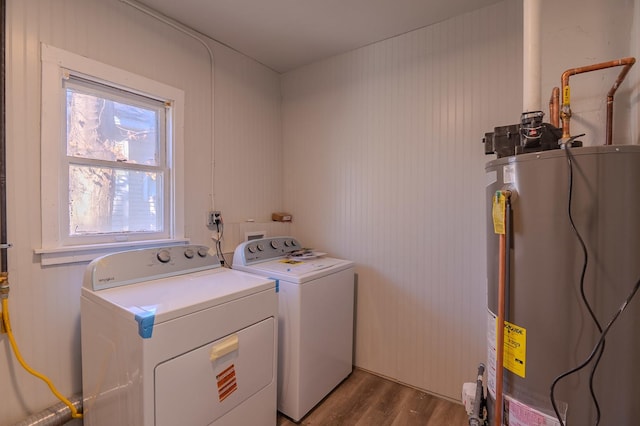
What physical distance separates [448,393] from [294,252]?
146 cm

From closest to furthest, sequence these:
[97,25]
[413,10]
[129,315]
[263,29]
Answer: [129,315] → [97,25] → [413,10] → [263,29]

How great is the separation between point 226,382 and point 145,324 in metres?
0.50

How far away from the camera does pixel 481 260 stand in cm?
189

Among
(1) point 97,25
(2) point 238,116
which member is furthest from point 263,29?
(1) point 97,25

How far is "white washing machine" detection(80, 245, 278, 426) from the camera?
1107 millimetres

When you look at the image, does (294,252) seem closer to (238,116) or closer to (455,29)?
(238,116)

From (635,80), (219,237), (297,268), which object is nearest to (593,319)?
(635,80)

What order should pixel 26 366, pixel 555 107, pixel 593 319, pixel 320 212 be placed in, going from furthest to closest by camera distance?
1. pixel 320 212
2. pixel 26 366
3. pixel 555 107
4. pixel 593 319

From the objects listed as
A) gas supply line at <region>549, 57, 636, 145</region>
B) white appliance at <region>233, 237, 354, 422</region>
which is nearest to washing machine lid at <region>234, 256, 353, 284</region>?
white appliance at <region>233, 237, 354, 422</region>

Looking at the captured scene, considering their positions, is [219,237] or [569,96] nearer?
[569,96]

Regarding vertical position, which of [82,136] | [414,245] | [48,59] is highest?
[48,59]

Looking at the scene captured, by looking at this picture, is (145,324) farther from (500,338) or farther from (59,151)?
(500,338)

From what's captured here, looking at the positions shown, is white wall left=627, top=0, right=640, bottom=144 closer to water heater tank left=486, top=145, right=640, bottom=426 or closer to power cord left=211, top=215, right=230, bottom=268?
water heater tank left=486, top=145, right=640, bottom=426

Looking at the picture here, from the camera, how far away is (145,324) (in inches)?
41.7
